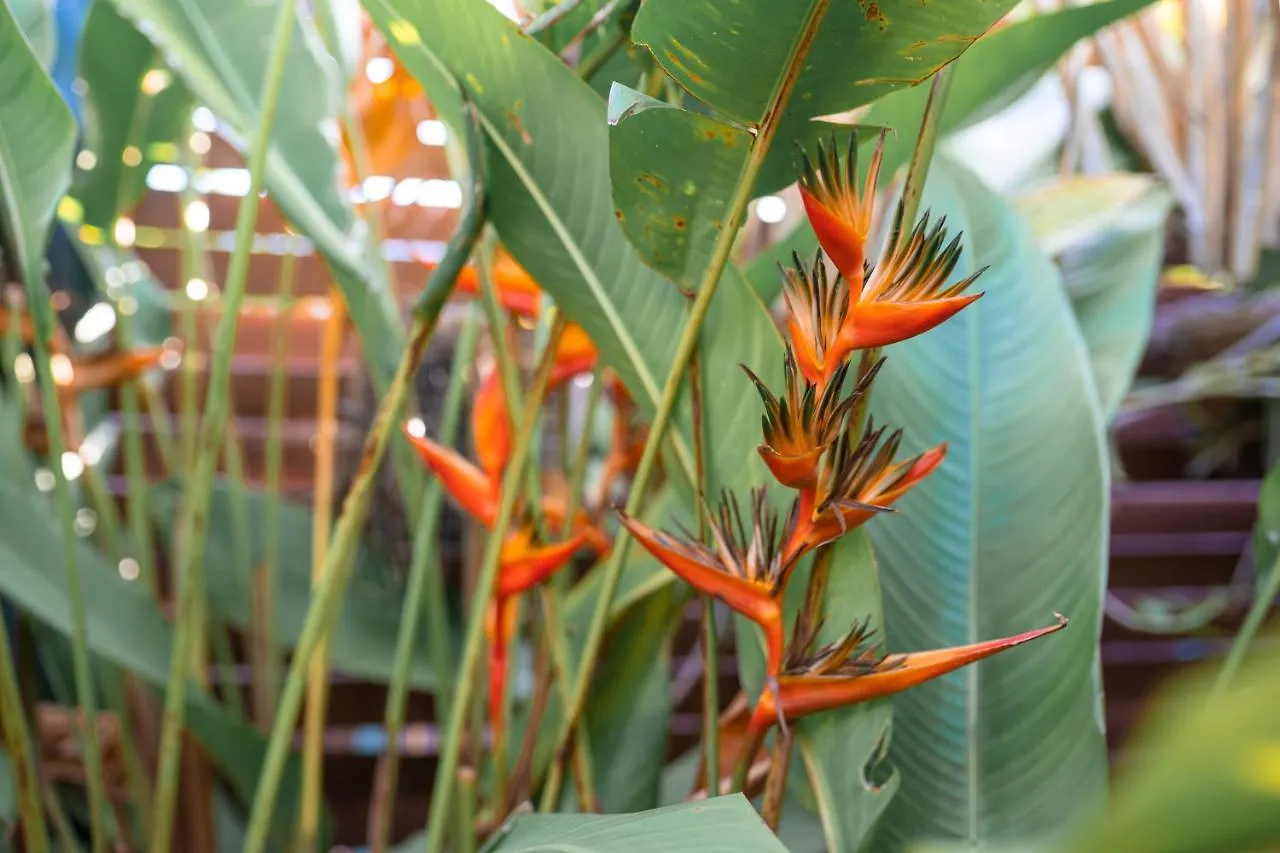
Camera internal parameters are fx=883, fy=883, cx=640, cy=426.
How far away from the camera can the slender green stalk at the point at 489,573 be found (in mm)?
270

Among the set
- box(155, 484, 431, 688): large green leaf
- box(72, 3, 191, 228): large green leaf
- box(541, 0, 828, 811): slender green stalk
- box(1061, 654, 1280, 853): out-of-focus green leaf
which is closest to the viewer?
box(1061, 654, 1280, 853): out-of-focus green leaf

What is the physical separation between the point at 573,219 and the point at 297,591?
1.50 feet

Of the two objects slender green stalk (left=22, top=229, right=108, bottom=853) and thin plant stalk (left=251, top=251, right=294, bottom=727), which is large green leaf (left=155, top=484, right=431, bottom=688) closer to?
thin plant stalk (left=251, top=251, right=294, bottom=727)

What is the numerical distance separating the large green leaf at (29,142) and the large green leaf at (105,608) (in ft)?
0.52

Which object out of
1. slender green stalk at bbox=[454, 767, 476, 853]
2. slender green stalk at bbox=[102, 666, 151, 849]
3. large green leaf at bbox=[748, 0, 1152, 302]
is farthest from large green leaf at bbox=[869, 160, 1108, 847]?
slender green stalk at bbox=[102, 666, 151, 849]

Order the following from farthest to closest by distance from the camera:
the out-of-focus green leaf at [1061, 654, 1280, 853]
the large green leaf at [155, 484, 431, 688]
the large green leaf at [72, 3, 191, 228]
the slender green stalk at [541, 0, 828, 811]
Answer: the large green leaf at [155, 484, 431, 688] < the large green leaf at [72, 3, 191, 228] < the slender green stalk at [541, 0, 828, 811] < the out-of-focus green leaf at [1061, 654, 1280, 853]

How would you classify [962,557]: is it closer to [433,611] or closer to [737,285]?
[737,285]

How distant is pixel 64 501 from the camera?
0.34 m

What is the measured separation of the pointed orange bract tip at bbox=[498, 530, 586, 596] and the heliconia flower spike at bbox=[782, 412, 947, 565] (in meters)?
0.09

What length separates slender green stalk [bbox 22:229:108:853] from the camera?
0.31 m

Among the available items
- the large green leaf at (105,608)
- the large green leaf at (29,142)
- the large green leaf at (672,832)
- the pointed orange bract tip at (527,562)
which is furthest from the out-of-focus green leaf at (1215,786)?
the large green leaf at (105,608)

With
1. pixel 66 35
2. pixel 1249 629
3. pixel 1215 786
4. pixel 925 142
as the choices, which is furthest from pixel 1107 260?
pixel 66 35

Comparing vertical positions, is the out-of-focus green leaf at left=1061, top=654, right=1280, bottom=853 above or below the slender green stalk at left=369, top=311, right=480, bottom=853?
above

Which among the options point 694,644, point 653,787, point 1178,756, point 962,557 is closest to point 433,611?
point 653,787
